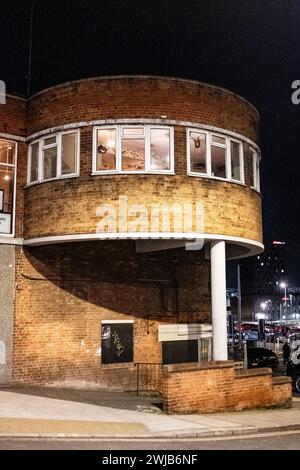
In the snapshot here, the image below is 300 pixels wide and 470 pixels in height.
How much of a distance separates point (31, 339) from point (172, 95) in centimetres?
754

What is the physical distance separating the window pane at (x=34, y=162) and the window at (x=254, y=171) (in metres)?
6.06

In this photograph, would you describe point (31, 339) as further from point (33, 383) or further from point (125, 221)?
point (125, 221)

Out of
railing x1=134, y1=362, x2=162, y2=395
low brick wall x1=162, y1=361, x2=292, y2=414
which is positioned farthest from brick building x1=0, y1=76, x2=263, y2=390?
low brick wall x1=162, y1=361, x2=292, y2=414

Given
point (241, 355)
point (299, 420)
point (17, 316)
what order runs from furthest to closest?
point (241, 355) → point (17, 316) → point (299, 420)

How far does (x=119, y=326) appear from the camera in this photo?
1691cm

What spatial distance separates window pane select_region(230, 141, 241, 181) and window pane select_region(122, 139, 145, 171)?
8.72ft

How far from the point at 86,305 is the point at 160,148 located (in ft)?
16.7

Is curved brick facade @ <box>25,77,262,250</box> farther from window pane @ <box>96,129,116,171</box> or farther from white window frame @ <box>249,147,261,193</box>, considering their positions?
white window frame @ <box>249,147,261,193</box>

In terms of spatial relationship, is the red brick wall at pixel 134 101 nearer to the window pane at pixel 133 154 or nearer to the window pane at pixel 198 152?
the window pane at pixel 198 152

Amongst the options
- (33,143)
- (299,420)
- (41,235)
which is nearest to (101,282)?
(41,235)

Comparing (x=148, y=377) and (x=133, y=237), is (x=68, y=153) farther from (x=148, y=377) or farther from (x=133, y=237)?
(x=148, y=377)

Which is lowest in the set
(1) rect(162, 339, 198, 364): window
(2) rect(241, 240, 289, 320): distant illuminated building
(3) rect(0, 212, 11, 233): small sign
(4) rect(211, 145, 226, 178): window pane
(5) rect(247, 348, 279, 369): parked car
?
(5) rect(247, 348, 279, 369): parked car

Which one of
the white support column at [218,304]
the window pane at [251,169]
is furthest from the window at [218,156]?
the white support column at [218,304]

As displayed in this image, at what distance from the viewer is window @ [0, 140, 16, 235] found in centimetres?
1549
